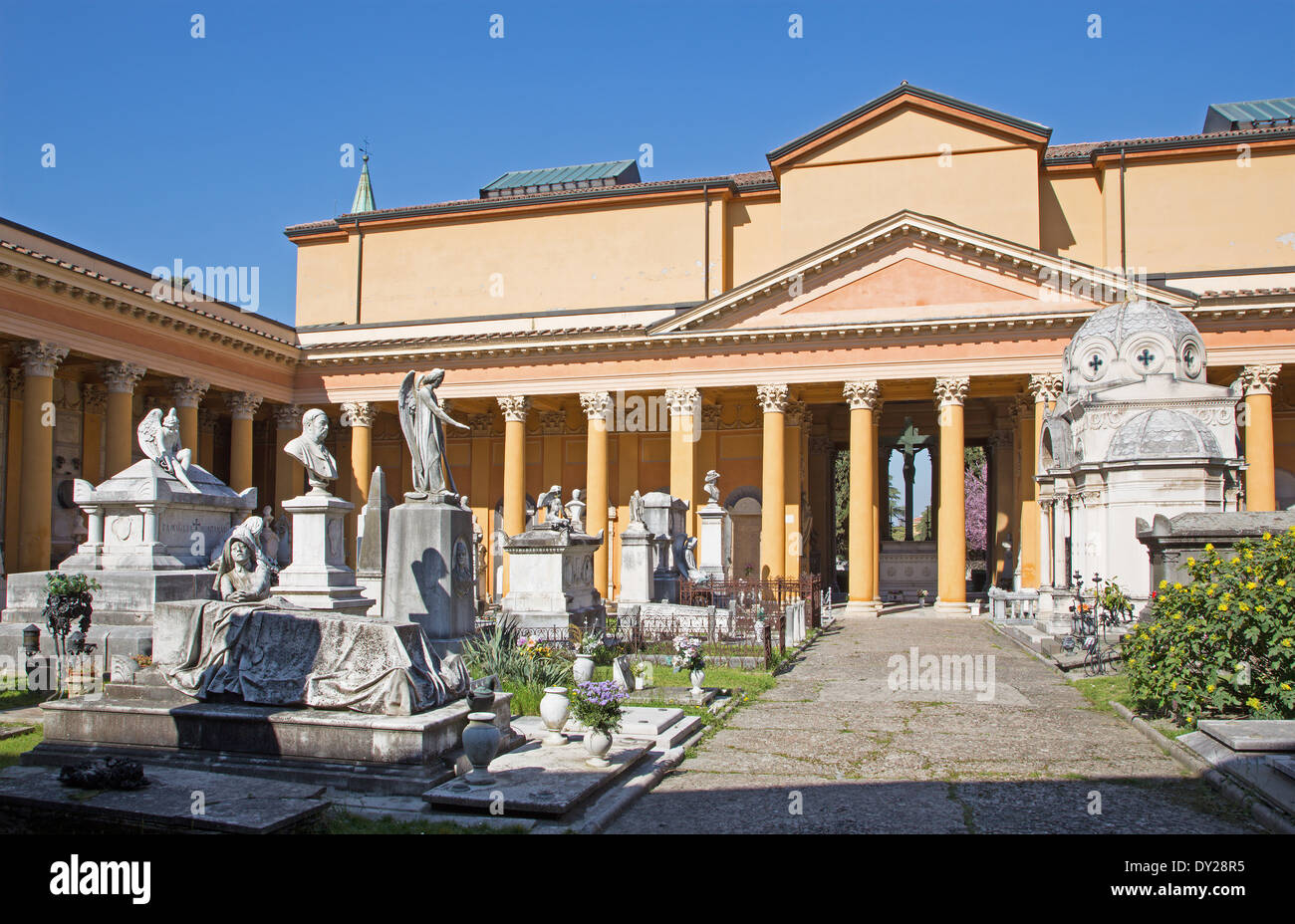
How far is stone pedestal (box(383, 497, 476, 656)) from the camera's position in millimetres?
10914

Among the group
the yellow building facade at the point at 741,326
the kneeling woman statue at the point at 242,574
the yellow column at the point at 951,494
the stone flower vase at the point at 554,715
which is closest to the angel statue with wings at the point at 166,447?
the kneeling woman statue at the point at 242,574

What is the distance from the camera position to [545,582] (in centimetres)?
1493

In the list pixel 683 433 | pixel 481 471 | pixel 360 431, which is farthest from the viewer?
pixel 481 471

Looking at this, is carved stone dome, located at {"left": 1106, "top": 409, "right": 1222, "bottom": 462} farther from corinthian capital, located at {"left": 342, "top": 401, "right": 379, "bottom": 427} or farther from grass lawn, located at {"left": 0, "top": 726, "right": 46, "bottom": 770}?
corinthian capital, located at {"left": 342, "top": 401, "right": 379, "bottom": 427}

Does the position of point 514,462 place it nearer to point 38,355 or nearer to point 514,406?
point 514,406

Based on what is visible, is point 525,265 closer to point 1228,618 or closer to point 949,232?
point 949,232

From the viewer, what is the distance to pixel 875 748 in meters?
8.84

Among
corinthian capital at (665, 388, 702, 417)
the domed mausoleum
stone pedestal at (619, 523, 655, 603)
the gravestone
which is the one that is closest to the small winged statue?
stone pedestal at (619, 523, 655, 603)

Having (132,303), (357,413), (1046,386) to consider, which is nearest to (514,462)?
(357,413)

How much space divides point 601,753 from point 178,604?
3.56 meters

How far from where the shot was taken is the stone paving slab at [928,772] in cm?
646

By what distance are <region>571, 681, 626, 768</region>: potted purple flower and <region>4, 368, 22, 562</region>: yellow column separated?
2347 centimetres

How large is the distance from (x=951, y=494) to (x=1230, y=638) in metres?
20.7
